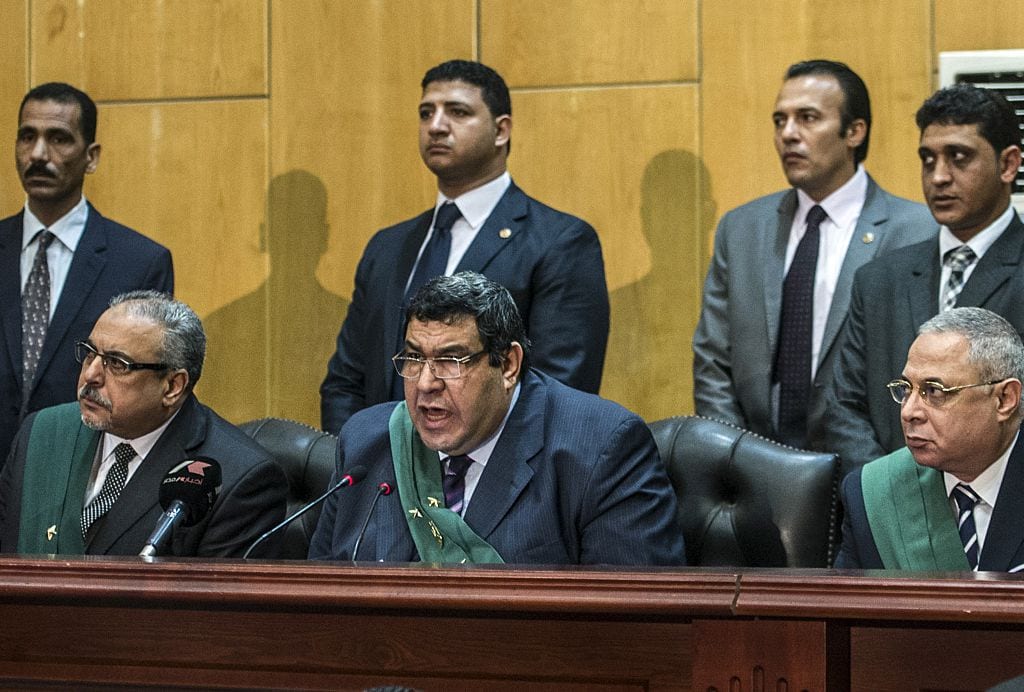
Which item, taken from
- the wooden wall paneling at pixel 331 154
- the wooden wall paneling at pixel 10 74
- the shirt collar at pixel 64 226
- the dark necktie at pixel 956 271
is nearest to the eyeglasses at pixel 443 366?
the dark necktie at pixel 956 271

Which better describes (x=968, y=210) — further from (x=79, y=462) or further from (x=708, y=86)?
(x=79, y=462)

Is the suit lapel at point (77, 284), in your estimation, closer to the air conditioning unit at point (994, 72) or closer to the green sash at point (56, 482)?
the green sash at point (56, 482)

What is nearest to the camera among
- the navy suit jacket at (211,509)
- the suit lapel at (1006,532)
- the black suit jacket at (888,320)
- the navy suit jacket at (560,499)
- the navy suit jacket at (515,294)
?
the suit lapel at (1006,532)

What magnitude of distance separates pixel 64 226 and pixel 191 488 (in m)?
1.85

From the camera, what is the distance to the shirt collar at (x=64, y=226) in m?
4.05

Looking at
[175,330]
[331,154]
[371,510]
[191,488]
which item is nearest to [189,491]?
[191,488]

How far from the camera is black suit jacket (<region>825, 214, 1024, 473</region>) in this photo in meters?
3.32

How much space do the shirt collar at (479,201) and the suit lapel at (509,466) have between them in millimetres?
1006

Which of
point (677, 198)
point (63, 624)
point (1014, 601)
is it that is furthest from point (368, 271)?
point (1014, 601)

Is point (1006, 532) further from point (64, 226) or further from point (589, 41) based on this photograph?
point (64, 226)

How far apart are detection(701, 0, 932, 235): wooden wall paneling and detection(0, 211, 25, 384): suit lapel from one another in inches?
74.0

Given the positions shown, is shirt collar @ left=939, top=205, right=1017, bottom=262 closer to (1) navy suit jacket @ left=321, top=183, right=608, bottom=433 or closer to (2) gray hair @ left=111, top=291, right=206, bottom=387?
(1) navy suit jacket @ left=321, top=183, right=608, bottom=433

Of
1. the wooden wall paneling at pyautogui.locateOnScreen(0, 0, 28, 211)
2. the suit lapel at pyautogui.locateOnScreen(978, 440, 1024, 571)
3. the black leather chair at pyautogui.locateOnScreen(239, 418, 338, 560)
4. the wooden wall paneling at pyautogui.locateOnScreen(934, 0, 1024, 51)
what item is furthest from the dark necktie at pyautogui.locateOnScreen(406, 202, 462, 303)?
the wooden wall paneling at pyautogui.locateOnScreen(0, 0, 28, 211)

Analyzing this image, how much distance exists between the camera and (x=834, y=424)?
3.38 meters
